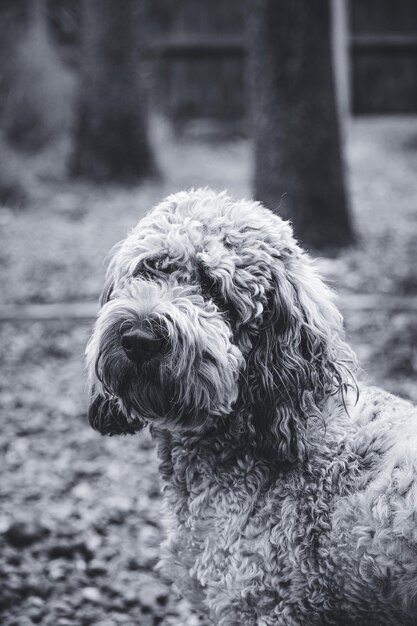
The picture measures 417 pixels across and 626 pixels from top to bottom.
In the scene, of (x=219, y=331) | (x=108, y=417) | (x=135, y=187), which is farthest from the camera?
(x=135, y=187)

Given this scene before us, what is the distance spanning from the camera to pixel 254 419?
2689 millimetres

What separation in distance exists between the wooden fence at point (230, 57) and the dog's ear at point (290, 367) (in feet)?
51.3

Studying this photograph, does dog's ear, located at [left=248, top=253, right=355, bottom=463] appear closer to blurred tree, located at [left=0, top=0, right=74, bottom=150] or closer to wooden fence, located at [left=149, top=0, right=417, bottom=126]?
blurred tree, located at [left=0, top=0, right=74, bottom=150]

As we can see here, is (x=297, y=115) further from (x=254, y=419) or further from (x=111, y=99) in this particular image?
(x=254, y=419)

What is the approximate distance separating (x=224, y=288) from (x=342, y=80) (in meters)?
13.3

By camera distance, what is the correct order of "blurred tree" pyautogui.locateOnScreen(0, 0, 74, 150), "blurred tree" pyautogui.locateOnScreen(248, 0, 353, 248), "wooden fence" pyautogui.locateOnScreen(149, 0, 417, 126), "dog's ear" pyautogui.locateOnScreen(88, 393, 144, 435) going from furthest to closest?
"wooden fence" pyautogui.locateOnScreen(149, 0, 417, 126) < "blurred tree" pyautogui.locateOnScreen(0, 0, 74, 150) < "blurred tree" pyautogui.locateOnScreen(248, 0, 353, 248) < "dog's ear" pyautogui.locateOnScreen(88, 393, 144, 435)

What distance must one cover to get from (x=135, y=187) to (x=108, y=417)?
9503mm

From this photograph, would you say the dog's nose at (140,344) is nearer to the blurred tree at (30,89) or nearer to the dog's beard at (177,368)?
the dog's beard at (177,368)

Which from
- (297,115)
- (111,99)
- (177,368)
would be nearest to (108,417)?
(177,368)

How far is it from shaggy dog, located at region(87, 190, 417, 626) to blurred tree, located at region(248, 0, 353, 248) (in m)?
4.87

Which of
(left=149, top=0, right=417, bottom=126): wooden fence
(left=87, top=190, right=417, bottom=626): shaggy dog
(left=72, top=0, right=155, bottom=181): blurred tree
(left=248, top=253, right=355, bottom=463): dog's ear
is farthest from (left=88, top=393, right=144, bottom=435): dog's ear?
(left=149, top=0, right=417, bottom=126): wooden fence

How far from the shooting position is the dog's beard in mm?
2502

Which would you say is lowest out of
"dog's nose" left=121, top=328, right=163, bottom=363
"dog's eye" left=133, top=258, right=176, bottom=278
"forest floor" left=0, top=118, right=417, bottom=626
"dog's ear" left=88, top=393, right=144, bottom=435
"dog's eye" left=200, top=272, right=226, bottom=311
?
"forest floor" left=0, top=118, right=417, bottom=626

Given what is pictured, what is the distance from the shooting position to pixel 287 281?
2717mm
